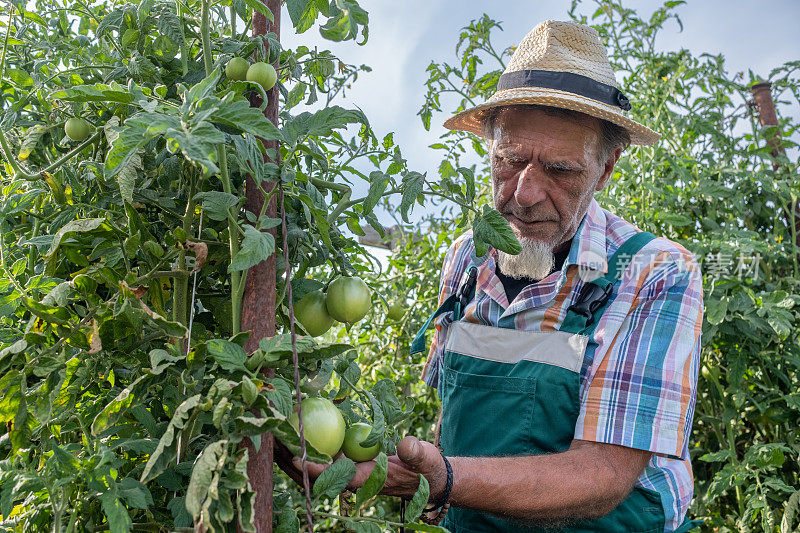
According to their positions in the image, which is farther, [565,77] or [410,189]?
[565,77]

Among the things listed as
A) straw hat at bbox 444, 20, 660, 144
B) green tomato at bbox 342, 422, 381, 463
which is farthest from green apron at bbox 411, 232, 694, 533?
green tomato at bbox 342, 422, 381, 463

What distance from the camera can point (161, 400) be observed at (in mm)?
811

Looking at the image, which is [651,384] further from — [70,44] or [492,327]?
[70,44]

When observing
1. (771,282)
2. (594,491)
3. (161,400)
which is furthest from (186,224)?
(771,282)

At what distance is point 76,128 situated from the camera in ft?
2.98

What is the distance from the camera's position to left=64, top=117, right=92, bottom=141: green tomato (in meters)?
0.91

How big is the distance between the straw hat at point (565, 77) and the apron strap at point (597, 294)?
0.30 meters

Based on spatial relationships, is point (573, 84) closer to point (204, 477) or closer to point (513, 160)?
point (513, 160)

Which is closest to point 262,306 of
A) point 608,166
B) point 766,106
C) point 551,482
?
point 551,482

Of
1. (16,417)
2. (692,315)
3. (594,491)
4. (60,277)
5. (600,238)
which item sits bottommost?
(594,491)

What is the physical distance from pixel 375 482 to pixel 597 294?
928 mm

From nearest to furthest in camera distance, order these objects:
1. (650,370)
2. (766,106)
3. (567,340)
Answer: (650,370), (567,340), (766,106)

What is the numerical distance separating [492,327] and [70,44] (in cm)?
110

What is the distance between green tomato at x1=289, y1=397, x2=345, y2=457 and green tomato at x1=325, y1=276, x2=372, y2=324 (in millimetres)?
142
